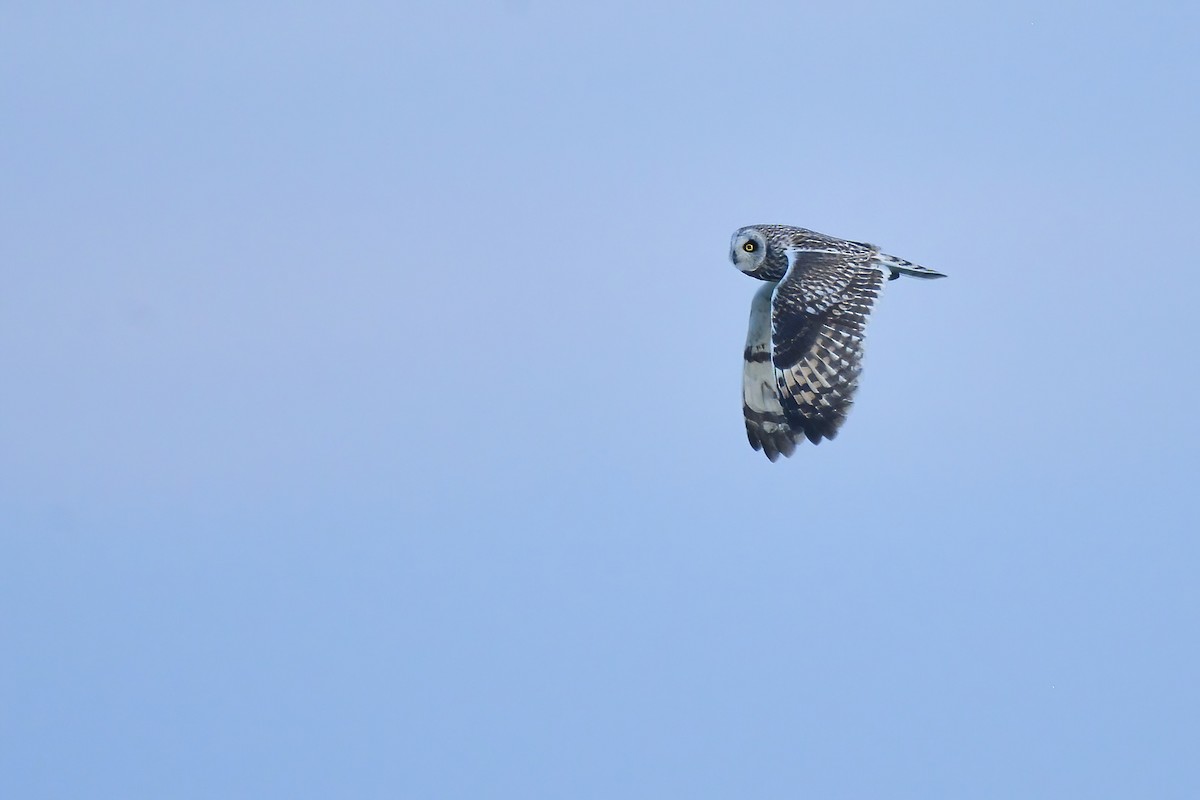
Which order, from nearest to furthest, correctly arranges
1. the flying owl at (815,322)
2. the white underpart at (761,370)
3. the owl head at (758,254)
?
1. the flying owl at (815,322)
2. the owl head at (758,254)
3. the white underpart at (761,370)

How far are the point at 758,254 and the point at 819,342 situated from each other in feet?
5.75

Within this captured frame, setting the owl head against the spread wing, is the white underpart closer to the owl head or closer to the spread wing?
the spread wing

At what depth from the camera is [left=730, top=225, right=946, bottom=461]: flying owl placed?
23.5 meters

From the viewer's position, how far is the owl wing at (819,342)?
77.2 ft

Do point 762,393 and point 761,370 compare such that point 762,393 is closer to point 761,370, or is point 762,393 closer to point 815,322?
point 761,370

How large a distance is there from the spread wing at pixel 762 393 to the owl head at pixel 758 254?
0.59ft

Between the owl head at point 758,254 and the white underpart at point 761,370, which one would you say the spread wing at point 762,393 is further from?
the owl head at point 758,254

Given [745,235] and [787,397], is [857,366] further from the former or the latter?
[745,235]

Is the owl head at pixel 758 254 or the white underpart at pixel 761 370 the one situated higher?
the owl head at pixel 758 254

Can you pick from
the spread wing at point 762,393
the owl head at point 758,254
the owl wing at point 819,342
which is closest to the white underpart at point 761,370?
the spread wing at point 762,393

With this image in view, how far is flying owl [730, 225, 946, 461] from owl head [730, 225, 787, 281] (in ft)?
0.03

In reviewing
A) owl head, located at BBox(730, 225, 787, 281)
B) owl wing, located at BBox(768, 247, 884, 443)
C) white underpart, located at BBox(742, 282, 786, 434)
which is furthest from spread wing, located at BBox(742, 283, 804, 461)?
A: owl wing, located at BBox(768, 247, 884, 443)

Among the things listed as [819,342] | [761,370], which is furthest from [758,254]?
[819,342]

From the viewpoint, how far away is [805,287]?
23719 mm
